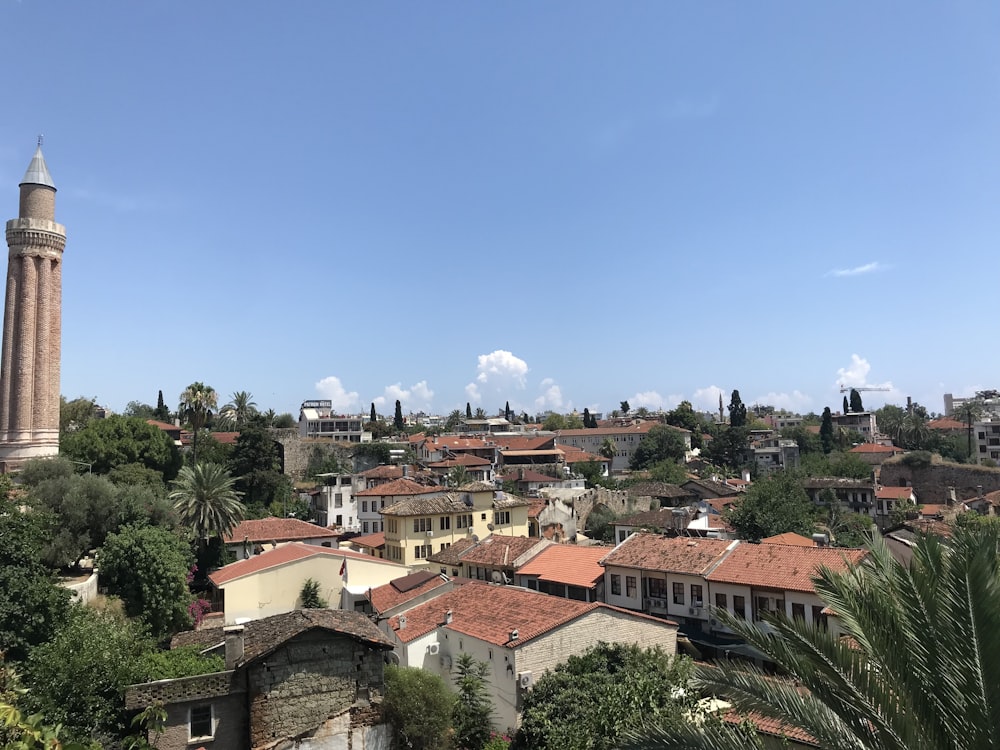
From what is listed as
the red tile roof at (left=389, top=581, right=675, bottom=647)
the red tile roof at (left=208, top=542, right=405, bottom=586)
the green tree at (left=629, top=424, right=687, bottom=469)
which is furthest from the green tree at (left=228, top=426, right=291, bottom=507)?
the green tree at (left=629, top=424, right=687, bottom=469)

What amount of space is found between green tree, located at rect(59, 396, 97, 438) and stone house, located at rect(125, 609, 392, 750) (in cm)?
5257

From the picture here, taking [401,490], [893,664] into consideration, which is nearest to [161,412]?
[401,490]

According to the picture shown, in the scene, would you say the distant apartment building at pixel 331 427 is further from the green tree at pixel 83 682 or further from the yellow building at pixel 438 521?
the green tree at pixel 83 682

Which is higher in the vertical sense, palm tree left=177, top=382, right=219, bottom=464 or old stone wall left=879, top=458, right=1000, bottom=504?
palm tree left=177, top=382, right=219, bottom=464

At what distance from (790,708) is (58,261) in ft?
175

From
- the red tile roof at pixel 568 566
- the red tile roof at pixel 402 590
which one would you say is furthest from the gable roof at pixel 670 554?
the red tile roof at pixel 402 590

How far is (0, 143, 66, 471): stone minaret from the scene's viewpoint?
44719 millimetres

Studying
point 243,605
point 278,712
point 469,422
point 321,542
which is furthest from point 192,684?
point 469,422

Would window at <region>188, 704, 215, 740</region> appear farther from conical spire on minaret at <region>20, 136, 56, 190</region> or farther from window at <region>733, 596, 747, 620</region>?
conical spire on minaret at <region>20, 136, 56, 190</region>

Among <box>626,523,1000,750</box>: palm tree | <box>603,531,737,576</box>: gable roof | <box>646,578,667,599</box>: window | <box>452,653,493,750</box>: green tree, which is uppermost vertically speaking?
<box>626,523,1000,750</box>: palm tree

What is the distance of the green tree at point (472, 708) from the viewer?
787 inches

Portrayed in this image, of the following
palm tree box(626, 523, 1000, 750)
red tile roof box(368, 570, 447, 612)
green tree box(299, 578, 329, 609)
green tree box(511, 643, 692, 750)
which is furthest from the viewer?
green tree box(299, 578, 329, 609)

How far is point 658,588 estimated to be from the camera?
30844 mm

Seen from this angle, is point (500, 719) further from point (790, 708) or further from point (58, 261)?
point (58, 261)
